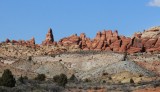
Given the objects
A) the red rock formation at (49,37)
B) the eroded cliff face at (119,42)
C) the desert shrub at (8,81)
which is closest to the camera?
the desert shrub at (8,81)

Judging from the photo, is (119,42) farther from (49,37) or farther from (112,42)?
(49,37)

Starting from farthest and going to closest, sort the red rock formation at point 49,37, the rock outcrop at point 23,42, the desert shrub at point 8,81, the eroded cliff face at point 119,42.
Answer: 1. the red rock formation at point 49,37
2. the rock outcrop at point 23,42
3. the eroded cliff face at point 119,42
4. the desert shrub at point 8,81

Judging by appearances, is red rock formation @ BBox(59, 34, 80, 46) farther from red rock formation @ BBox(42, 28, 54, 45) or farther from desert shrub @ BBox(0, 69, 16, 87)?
desert shrub @ BBox(0, 69, 16, 87)

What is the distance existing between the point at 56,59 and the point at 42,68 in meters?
9.17

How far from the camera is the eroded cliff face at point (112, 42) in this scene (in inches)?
6186

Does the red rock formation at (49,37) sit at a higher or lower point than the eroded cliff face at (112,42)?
higher

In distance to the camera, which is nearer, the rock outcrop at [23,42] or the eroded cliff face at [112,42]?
the eroded cliff face at [112,42]

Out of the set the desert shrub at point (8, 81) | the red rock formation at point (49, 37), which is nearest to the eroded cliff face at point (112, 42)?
the red rock formation at point (49, 37)

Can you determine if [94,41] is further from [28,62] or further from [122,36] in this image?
[28,62]

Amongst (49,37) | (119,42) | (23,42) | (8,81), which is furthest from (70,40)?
(8,81)

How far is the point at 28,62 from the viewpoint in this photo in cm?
13812

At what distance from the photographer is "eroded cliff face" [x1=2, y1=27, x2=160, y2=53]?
6186 inches

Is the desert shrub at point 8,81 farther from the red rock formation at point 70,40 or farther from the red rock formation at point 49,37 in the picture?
the red rock formation at point 49,37

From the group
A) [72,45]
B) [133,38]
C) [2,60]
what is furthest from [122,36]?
[2,60]
